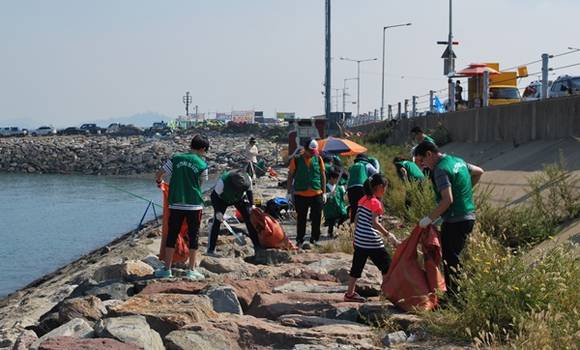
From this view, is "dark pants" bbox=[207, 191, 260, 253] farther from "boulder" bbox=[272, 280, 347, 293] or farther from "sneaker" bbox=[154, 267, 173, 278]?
"boulder" bbox=[272, 280, 347, 293]

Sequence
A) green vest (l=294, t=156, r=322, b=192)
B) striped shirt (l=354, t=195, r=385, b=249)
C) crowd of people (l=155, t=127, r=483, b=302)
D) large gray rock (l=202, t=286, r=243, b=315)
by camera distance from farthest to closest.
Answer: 1. green vest (l=294, t=156, r=322, b=192)
2. striped shirt (l=354, t=195, r=385, b=249)
3. large gray rock (l=202, t=286, r=243, b=315)
4. crowd of people (l=155, t=127, r=483, b=302)

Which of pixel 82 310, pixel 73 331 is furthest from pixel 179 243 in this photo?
pixel 73 331

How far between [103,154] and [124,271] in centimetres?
6818

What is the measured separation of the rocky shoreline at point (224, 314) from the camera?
24.8ft

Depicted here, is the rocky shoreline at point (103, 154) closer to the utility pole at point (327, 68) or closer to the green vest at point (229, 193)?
the utility pole at point (327, 68)

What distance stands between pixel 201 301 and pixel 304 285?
5.44 feet

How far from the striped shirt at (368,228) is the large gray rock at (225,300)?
126 centimetres

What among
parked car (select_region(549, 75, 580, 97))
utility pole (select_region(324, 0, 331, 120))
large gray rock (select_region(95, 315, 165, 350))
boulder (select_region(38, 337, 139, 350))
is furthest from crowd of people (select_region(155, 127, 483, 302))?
utility pole (select_region(324, 0, 331, 120))

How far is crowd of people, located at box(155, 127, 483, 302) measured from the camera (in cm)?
841

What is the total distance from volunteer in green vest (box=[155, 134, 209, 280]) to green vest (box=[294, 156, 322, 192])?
9.80ft

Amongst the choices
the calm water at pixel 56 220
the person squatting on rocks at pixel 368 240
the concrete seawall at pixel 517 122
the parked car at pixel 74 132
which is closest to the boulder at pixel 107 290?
the person squatting on rocks at pixel 368 240

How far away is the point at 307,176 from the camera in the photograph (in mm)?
13430

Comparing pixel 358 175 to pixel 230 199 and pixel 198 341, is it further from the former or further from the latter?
pixel 198 341

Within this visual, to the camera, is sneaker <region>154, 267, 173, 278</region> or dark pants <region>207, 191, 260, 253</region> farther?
dark pants <region>207, 191, 260, 253</region>
